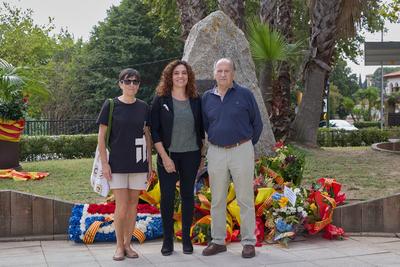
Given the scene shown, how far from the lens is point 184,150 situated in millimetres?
4938

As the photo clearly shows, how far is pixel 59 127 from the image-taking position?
2016 cm

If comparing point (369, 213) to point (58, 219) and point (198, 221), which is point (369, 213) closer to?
point (198, 221)

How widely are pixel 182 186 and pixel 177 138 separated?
1.58 feet

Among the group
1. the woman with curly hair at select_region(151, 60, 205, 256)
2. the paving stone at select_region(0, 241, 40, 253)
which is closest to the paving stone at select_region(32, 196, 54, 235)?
the paving stone at select_region(0, 241, 40, 253)

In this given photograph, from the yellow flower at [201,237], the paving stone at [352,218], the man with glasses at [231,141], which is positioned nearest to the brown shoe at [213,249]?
the man with glasses at [231,141]

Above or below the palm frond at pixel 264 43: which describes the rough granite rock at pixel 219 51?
below

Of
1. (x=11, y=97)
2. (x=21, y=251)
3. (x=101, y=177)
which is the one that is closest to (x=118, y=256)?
(x=101, y=177)

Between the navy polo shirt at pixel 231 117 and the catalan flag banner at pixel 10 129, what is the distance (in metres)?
6.05

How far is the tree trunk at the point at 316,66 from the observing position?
13.3 m

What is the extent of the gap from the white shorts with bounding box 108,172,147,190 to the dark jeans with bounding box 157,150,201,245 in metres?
0.21

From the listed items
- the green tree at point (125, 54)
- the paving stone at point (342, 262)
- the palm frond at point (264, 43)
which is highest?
the green tree at point (125, 54)

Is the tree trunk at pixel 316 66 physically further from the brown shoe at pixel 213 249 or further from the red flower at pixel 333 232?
the brown shoe at pixel 213 249

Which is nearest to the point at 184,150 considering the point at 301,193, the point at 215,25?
the point at 301,193

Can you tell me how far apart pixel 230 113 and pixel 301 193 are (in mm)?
1664
